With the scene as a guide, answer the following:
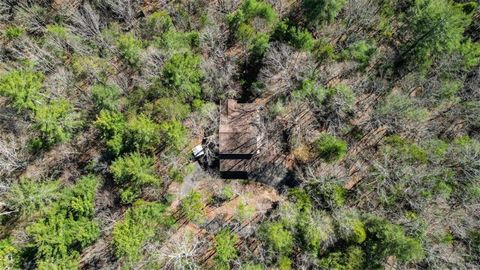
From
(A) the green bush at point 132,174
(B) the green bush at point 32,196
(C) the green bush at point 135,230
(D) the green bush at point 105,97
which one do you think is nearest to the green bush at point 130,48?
(D) the green bush at point 105,97

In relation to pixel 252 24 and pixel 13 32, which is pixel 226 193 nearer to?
pixel 252 24

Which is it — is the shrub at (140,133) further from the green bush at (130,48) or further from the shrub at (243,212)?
the shrub at (243,212)

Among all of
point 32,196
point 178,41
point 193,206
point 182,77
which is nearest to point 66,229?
point 32,196

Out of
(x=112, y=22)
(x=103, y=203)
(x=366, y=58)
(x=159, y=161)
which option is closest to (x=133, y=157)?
(x=159, y=161)

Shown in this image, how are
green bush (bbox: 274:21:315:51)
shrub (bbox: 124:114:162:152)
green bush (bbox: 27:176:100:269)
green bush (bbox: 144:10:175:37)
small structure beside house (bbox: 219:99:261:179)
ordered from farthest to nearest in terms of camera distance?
green bush (bbox: 144:10:175:37) < green bush (bbox: 274:21:315:51) < small structure beside house (bbox: 219:99:261:179) < shrub (bbox: 124:114:162:152) < green bush (bbox: 27:176:100:269)

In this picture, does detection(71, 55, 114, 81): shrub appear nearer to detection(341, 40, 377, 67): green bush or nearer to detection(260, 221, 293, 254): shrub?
detection(260, 221, 293, 254): shrub

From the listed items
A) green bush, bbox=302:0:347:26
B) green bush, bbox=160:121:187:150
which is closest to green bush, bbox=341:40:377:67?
green bush, bbox=302:0:347:26

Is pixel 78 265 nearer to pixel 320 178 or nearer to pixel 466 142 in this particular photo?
pixel 320 178
